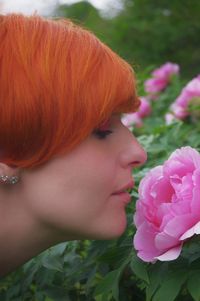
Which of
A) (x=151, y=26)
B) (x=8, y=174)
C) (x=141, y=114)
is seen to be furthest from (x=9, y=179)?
(x=151, y=26)

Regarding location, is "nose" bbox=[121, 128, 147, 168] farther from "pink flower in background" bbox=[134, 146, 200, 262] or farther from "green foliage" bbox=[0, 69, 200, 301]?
Result: "green foliage" bbox=[0, 69, 200, 301]

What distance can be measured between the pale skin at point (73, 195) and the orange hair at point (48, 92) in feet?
0.11

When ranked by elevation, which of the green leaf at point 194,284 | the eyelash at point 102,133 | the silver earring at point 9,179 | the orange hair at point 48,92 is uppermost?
the orange hair at point 48,92

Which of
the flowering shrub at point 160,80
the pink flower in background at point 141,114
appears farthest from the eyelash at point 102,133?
the flowering shrub at point 160,80

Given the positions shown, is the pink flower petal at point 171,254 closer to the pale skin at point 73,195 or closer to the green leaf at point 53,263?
the pale skin at point 73,195

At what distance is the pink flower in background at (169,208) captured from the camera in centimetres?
107

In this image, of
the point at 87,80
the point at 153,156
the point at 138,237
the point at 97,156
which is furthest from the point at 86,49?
the point at 153,156

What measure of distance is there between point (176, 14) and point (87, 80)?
754cm

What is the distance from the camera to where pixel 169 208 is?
1.09 metres

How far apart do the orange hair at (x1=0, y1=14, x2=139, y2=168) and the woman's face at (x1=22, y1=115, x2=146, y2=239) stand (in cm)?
3

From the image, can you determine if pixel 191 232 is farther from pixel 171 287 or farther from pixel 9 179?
pixel 9 179

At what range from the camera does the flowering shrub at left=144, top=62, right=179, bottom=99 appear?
353cm

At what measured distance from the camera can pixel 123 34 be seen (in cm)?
806

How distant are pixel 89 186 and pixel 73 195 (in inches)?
1.3
